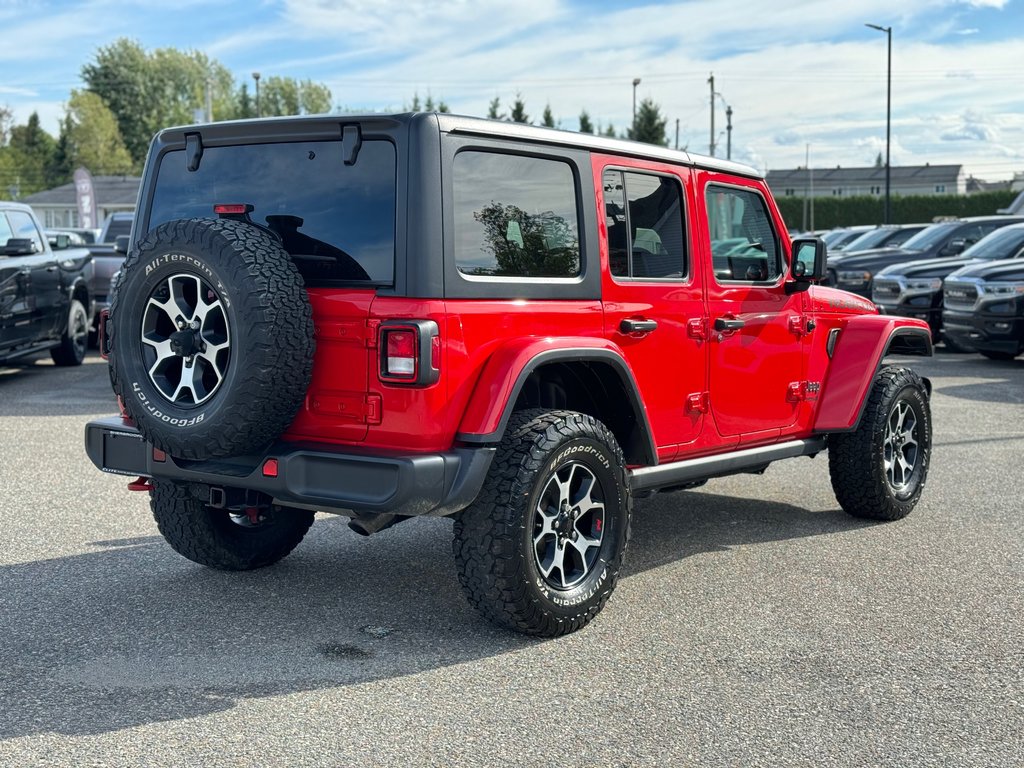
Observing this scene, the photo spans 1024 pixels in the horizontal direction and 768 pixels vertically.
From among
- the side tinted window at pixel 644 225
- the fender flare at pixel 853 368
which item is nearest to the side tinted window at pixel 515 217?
the side tinted window at pixel 644 225

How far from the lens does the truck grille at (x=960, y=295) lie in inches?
577

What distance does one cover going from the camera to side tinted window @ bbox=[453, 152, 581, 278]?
4500 millimetres

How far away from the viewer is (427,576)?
5520 mm

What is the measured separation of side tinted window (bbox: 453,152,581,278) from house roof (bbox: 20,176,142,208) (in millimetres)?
75572

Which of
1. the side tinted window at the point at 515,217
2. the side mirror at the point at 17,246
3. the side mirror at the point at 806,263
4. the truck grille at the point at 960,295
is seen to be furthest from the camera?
the truck grille at the point at 960,295

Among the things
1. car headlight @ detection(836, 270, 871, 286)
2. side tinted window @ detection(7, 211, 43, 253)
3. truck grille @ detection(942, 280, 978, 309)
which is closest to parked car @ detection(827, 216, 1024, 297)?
car headlight @ detection(836, 270, 871, 286)

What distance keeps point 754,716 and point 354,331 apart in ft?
6.23

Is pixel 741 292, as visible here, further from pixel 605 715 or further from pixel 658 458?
pixel 605 715

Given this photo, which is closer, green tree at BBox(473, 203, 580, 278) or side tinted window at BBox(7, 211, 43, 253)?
green tree at BBox(473, 203, 580, 278)

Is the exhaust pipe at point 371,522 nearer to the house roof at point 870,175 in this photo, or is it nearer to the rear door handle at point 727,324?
the rear door handle at point 727,324

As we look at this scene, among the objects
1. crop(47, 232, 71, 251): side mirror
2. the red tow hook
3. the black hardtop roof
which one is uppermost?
the black hardtop roof

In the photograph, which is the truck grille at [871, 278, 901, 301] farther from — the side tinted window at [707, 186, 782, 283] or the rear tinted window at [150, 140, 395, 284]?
the rear tinted window at [150, 140, 395, 284]

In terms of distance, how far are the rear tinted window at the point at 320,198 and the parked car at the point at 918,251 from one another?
16493mm

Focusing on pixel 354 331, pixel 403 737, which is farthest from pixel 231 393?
pixel 403 737
